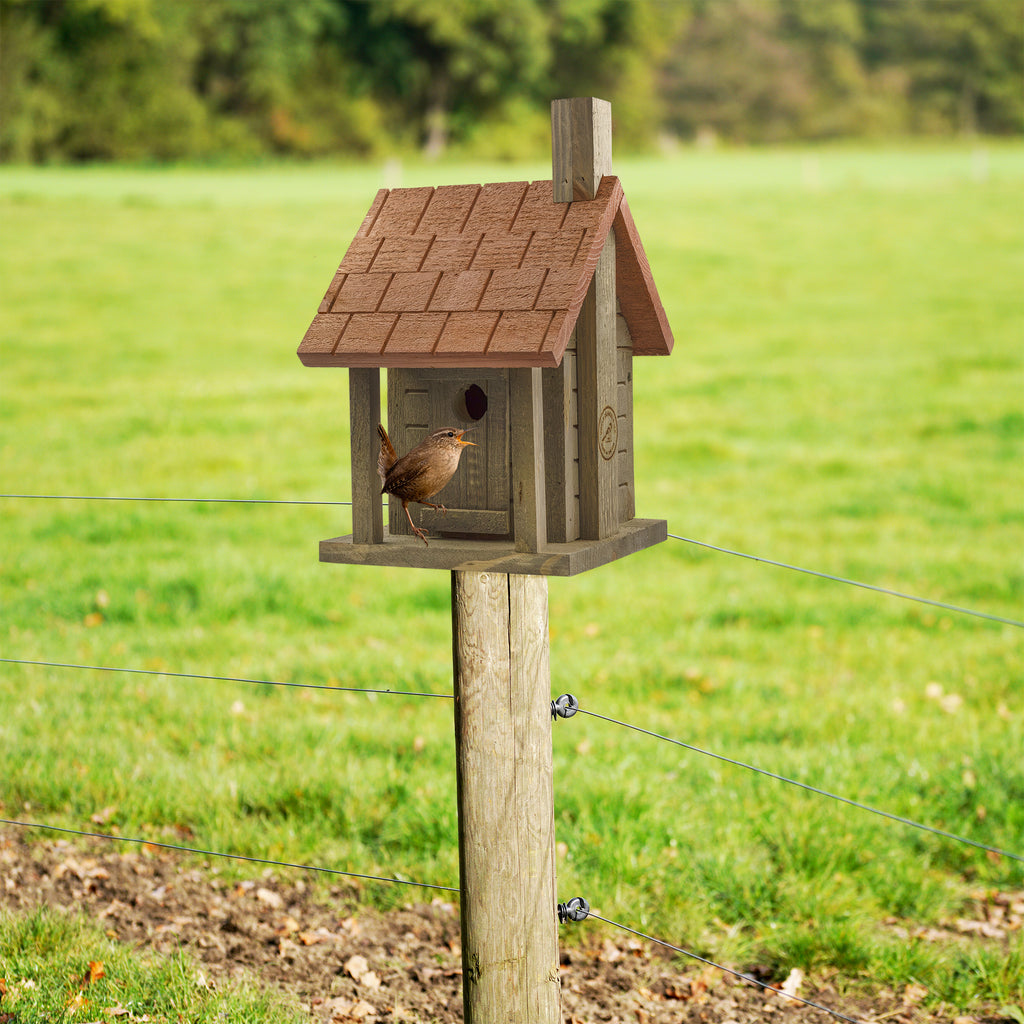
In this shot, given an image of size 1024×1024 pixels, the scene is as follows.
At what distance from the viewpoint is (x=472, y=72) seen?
2052 inches

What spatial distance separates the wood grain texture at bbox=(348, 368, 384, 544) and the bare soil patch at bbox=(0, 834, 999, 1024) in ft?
5.69

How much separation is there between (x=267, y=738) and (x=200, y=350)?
11477mm

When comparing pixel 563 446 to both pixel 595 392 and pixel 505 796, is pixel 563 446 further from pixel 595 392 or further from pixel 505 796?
pixel 505 796

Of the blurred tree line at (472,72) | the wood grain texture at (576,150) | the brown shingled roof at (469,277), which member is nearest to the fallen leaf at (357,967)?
the brown shingled roof at (469,277)

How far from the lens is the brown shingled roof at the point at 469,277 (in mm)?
2693

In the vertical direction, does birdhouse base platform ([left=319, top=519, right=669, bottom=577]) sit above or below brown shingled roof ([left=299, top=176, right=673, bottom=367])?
below

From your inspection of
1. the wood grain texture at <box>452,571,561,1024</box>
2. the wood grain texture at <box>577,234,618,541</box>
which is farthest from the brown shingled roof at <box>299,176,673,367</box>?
the wood grain texture at <box>452,571,561,1024</box>

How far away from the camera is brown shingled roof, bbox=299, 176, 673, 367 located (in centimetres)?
269

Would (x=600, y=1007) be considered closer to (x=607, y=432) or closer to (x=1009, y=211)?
(x=607, y=432)

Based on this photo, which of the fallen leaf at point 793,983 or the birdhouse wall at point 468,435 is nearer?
the birdhouse wall at point 468,435

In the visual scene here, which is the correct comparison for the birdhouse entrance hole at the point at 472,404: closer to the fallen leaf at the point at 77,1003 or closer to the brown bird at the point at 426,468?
the brown bird at the point at 426,468

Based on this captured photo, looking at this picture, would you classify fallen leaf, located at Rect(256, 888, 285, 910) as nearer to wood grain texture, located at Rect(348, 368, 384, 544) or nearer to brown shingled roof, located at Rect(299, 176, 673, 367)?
wood grain texture, located at Rect(348, 368, 384, 544)

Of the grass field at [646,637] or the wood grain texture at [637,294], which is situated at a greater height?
the wood grain texture at [637,294]

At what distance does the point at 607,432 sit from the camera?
3.09 m
